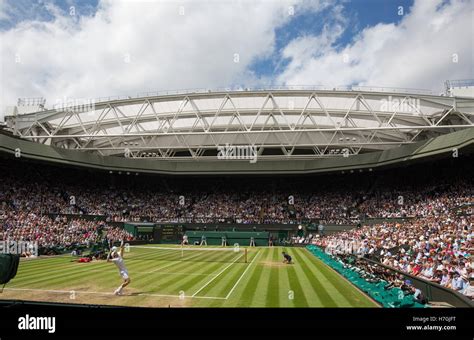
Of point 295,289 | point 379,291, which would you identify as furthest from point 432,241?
point 295,289

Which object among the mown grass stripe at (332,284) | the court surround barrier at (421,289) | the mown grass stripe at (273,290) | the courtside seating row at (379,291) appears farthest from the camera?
the mown grass stripe at (332,284)

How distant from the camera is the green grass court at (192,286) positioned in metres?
12.1

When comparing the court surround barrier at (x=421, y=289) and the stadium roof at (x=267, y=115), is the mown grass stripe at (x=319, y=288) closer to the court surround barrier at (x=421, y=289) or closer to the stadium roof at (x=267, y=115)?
the court surround barrier at (x=421, y=289)

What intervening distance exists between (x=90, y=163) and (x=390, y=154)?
37642 millimetres

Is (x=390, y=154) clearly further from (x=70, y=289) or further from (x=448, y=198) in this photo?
(x=70, y=289)

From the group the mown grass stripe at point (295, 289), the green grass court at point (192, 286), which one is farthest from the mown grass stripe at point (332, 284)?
the mown grass stripe at point (295, 289)

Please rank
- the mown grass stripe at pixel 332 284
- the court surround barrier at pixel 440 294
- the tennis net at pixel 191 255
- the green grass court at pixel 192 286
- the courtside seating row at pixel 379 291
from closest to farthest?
the court surround barrier at pixel 440 294, the courtside seating row at pixel 379 291, the green grass court at pixel 192 286, the mown grass stripe at pixel 332 284, the tennis net at pixel 191 255

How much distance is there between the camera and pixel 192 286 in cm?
1487

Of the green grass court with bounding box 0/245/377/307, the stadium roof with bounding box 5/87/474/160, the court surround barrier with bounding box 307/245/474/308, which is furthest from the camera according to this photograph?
the stadium roof with bounding box 5/87/474/160

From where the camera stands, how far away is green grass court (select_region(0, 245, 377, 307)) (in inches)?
478

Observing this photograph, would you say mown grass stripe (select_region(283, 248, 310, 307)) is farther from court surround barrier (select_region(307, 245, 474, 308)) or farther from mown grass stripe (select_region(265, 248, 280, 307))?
court surround barrier (select_region(307, 245, 474, 308))

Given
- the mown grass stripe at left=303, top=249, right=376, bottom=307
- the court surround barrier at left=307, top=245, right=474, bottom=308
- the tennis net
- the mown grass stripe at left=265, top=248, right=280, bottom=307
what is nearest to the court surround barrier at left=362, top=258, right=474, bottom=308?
the court surround barrier at left=307, top=245, right=474, bottom=308

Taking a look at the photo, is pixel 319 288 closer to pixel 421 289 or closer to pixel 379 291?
pixel 379 291

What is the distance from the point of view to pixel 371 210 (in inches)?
1678
